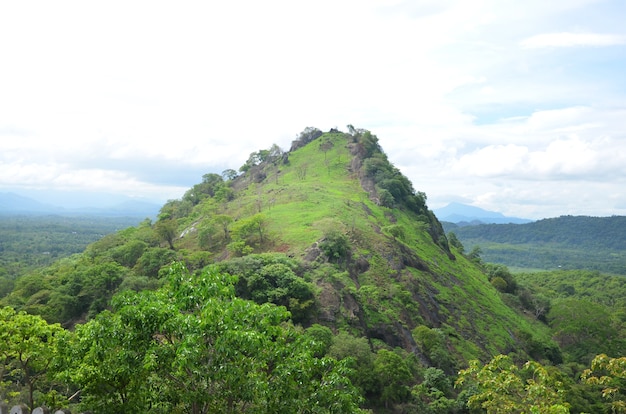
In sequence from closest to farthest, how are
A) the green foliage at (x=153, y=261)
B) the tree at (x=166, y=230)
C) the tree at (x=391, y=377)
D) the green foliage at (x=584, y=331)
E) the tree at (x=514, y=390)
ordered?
the tree at (x=514, y=390)
the tree at (x=391, y=377)
the green foliage at (x=153, y=261)
the tree at (x=166, y=230)
the green foliage at (x=584, y=331)

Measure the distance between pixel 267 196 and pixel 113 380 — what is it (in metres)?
70.8

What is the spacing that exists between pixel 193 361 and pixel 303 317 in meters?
26.7

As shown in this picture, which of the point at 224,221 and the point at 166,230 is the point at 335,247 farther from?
the point at 166,230

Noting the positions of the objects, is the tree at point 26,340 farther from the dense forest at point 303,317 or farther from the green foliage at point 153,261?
the green foliage at point 153,261

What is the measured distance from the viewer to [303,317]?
3419 centimetres

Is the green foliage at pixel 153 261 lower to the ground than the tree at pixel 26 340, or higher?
lower

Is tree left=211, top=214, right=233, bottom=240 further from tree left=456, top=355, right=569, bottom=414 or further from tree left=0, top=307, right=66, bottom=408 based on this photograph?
tree left=456, top=355, right=569, bottom=414

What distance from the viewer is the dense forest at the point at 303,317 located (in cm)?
883

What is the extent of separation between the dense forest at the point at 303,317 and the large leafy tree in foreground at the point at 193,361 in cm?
4

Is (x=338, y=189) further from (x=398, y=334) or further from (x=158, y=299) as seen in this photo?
(x=158, y=299)

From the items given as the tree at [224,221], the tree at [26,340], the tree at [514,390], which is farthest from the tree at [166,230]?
the tree at [514,390]

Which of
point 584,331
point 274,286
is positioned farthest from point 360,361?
point 584,331

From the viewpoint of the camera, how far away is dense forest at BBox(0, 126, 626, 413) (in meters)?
8.83

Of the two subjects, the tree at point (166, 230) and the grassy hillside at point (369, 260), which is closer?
the grassy hillside at point (369, 260)
